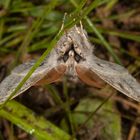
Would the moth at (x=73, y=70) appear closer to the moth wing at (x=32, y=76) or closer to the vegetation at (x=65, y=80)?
the moth wing at (x=32, y=76)

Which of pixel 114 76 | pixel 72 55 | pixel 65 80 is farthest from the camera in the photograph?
pixel 65 80

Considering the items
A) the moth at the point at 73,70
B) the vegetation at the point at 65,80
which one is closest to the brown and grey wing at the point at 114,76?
Result: the moth at the point at 73,70

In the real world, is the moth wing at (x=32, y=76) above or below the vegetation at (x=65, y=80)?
above

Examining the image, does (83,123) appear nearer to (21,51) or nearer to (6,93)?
(21,51)

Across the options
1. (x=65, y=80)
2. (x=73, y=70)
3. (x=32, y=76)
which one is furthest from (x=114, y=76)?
(x=65, y=80)

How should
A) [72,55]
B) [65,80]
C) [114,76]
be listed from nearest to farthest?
[72,55]
[114,76]
[65,80]

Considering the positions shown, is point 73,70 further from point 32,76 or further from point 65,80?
point 65,80
